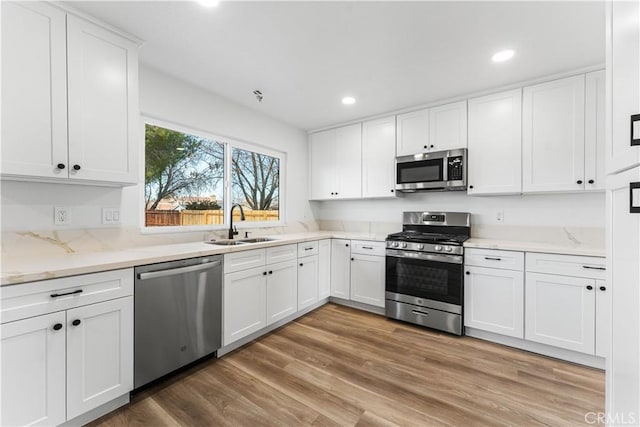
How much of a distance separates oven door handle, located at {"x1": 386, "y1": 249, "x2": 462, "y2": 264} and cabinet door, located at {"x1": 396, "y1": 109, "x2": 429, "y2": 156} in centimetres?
120

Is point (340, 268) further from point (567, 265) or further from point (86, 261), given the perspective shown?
point (86, 261)

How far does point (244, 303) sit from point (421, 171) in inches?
93.6

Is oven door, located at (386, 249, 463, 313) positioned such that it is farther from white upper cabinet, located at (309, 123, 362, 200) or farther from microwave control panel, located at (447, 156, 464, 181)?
white upper cabinet, located at (309, 123, 362, 200)

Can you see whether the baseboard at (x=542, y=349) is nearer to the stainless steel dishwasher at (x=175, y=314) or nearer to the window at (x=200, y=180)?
the stainless steel dishwasher at (x=175, y=314)

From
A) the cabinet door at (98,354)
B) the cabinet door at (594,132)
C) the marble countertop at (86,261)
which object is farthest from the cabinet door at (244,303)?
the cabinet door at (594,132)

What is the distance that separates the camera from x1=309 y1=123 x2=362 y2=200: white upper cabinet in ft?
12.1

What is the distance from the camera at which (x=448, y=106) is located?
2.97 metres

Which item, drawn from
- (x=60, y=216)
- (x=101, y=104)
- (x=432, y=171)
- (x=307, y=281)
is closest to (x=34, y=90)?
(x=101, y=104)

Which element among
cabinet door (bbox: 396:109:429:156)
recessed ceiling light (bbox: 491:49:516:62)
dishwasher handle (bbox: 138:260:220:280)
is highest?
recessed ceiling light (bbox: 491:49:516:62)

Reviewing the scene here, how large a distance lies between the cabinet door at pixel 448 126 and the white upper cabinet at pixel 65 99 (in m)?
2.87

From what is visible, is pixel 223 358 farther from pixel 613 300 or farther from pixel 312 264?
pixel 613 300

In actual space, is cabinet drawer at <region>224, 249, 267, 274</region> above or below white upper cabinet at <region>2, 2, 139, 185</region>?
below

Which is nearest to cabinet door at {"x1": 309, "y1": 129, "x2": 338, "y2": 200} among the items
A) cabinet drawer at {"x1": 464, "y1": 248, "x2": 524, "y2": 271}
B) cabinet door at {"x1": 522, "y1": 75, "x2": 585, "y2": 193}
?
cabinet drawer at {"x1": 464, "y1": 248, "x2": 524, "y2": 271}

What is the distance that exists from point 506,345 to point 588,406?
0.80 meters
